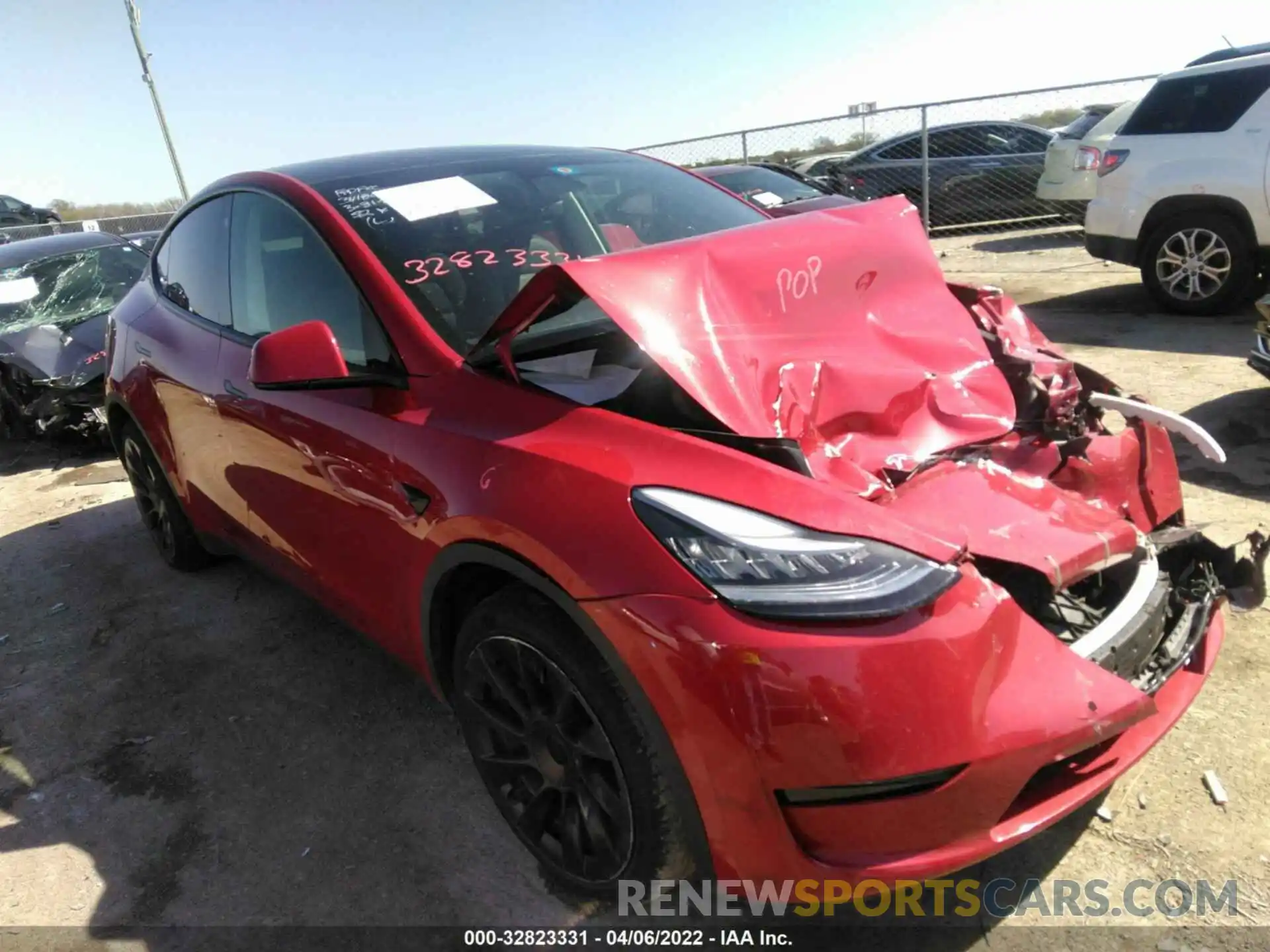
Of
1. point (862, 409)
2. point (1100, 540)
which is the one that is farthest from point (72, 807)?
point (1100, 540)

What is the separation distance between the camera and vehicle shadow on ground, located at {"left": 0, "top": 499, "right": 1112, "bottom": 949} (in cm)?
226

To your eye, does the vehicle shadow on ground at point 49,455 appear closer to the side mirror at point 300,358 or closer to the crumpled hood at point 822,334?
the side mirror at point 300,358

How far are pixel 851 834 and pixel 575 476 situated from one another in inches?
33.3

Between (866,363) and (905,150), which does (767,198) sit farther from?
(866,363)

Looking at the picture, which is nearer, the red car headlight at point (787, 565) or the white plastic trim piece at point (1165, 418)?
the red car headlight at point (787, 565)

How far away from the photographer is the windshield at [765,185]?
8883mm

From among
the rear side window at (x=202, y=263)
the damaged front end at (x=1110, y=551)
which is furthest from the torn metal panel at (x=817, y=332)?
the rear side window at (x=202, y=263)

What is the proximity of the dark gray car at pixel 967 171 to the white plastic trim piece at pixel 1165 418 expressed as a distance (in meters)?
10.5

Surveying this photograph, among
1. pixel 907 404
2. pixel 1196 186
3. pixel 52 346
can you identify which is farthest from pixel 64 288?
pixel 1196 186

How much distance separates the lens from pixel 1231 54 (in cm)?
732

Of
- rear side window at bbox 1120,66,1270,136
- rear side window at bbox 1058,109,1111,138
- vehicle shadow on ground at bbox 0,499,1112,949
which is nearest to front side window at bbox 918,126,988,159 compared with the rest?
rear side window at bbox 1058,109,1111,138

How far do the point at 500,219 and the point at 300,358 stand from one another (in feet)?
2.70

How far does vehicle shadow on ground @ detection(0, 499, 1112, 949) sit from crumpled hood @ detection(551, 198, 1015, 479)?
1.07 m

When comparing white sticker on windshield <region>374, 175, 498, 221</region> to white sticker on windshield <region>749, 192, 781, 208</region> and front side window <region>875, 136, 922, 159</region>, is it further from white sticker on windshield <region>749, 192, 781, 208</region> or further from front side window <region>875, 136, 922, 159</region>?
front side window <region>875, 136, 922, 159</region>
